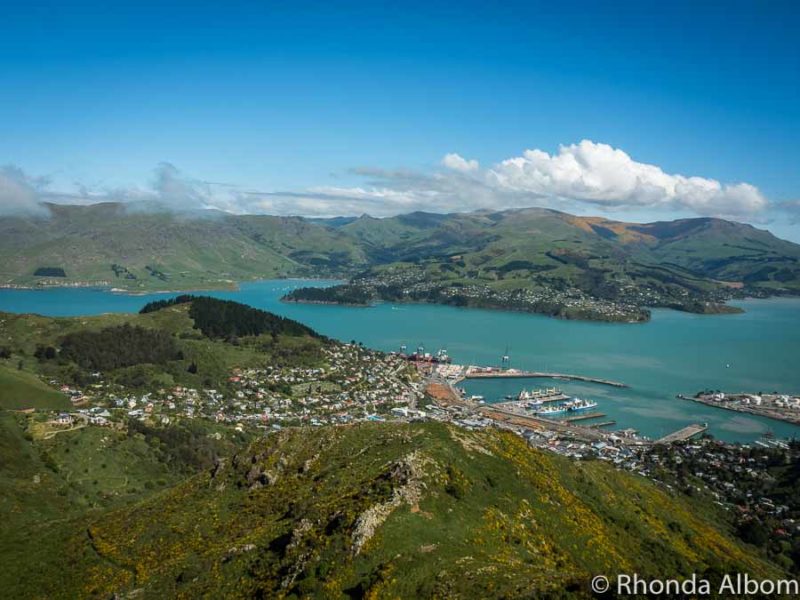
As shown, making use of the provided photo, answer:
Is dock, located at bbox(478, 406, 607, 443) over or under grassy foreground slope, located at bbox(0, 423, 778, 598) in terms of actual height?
under

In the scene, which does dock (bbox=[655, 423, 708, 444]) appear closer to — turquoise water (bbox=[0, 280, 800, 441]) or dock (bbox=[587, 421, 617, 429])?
turquoise water (bbox=[0, 280, 800, 441])

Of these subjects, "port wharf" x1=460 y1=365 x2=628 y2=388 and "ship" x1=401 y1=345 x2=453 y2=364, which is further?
"ship" x1=401 y1=345 x2=453 y2=364

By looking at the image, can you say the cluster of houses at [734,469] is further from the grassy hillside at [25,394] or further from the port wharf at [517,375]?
the grassy hillside at [25,394]

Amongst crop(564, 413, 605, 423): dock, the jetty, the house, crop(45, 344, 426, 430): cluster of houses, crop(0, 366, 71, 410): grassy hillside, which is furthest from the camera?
the jetty

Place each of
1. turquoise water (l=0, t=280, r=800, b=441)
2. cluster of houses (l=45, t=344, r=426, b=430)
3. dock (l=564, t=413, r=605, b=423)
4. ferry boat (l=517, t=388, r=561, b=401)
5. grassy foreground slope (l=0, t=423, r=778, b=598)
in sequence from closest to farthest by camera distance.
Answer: grassy foreground slope (l=0, t=423, r=778, b=598), cluster of houses (l=45, t=344, r=426, b=430), dock (l=564, t=413, r=605, b=423), turquoise water (l=0, t=280, r=800, b=441), ferry boat (l=517, t=388, r=561, b=401)

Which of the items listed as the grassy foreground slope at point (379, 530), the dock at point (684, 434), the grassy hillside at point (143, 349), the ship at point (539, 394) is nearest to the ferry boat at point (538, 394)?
the ship at point (539, 394)

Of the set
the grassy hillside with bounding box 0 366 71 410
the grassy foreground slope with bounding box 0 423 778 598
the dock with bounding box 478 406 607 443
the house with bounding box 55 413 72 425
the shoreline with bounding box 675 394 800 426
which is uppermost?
the grassy foreground slope with bounding box 0 423 778 598

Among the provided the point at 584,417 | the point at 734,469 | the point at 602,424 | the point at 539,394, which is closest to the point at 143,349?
the point at 539,394

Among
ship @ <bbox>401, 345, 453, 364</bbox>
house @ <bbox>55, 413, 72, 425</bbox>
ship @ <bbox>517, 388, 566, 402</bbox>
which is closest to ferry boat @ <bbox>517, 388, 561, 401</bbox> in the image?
ship @ <bbox>517, 388, 566, 402</bbox>
